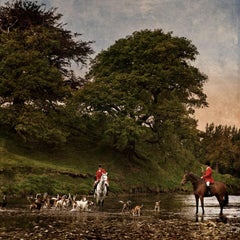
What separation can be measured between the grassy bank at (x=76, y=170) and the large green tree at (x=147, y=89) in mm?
4204

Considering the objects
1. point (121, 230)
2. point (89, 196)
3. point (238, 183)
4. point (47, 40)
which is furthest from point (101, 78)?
point (121, 230)

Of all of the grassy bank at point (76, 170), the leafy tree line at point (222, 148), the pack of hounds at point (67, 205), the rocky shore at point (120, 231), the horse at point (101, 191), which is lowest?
the rocky shore at point (120, 231)

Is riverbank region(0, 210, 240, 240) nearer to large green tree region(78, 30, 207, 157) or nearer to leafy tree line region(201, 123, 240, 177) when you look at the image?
large green tree region(78, 30, 207, 157)

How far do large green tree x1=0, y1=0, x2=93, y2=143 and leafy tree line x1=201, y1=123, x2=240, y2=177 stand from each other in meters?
46.9

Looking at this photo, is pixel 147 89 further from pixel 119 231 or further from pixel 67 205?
pixel 119 231

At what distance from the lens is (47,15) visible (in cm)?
7581

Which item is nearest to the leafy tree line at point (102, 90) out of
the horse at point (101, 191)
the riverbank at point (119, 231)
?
the horse at point (101, 191)

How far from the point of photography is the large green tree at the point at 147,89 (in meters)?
65.5

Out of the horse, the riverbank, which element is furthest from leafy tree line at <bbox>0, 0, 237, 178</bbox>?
the riverbank

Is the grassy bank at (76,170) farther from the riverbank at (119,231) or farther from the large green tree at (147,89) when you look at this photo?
the riverbank at (119,231)

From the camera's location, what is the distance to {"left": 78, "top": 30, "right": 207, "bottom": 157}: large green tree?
65.5m

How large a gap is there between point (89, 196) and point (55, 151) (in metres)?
15.2

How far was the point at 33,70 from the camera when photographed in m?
62.6

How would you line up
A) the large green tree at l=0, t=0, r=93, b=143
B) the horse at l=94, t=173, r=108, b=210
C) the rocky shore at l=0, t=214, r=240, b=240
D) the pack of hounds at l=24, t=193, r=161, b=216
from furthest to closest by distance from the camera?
the large green tree at l=0, t=0, r=93, b=143, the horse at l=94, t=173, r=108, b=210, the pack of hounds at l=24, t=193, r=161, b=216, the rocky shore at l=0, t=214, r=240, b=240
